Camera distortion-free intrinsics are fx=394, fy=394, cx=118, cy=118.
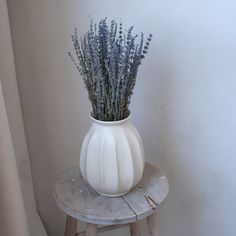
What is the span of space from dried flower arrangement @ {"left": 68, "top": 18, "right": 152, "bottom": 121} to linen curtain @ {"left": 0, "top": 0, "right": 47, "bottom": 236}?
232 mm

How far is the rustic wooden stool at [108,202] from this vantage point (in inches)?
40.6

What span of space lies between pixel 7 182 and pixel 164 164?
0.67m

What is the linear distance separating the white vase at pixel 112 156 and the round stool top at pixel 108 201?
38 millimetres

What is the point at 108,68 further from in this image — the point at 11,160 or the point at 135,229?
the point at 135,229

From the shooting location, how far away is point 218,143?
142cm

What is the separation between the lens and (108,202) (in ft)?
3.55

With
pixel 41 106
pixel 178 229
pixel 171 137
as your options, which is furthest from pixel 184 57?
pixel 178 229

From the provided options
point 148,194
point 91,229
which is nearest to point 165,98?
point 148,194

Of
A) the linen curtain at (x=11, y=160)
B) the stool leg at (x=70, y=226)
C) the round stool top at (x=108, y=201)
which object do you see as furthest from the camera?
the stool leg at (x=70, y=226)

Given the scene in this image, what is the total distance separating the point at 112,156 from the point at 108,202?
0.46 ft

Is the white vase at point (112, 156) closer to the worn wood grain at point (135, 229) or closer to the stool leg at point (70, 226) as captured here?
the stool leg at point (70, 226)

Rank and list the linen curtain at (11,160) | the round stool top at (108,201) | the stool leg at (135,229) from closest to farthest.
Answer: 1. the linen curtain at (11,160)
2. the round stool top at (108,201)
3. the stool leg at (135,229)

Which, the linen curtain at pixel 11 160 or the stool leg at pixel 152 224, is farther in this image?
the stool leg at pixel 152 224

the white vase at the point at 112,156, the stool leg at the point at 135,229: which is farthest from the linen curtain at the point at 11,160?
the stool leg at the point at 135,229
